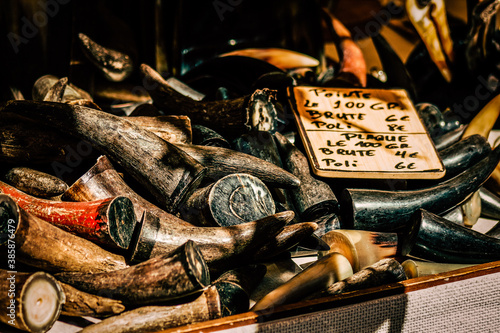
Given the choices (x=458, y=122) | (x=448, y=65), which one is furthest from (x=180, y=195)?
(x=448, y=65)

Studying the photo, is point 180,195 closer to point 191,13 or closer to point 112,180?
point 112,180

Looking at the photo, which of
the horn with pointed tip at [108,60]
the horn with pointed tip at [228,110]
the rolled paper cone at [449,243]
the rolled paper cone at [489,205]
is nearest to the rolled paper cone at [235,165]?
the horn with pointed tip at [228,110]

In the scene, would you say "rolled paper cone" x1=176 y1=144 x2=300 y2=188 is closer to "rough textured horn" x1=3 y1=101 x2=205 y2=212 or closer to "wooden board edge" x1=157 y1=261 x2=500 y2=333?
"rough textured horn" x1=3 y1=101 x2=205 y2=212

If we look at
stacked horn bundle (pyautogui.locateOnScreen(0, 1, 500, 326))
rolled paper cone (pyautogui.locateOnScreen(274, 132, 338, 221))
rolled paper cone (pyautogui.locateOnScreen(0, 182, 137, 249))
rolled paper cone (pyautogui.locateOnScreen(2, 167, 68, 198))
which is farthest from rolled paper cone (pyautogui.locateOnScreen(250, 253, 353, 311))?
rolled paper cone (pyautogui.locateOnScreen(2, 167, 68, 198))

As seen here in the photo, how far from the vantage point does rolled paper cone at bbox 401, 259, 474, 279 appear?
1088mm

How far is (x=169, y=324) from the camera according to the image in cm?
80

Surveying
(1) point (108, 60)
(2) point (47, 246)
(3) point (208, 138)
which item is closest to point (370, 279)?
(3) point (208, 138)

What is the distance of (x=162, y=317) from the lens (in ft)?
2.66

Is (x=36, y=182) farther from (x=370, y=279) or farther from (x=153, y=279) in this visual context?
(x=370, y=279)

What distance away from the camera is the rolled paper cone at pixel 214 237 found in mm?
925

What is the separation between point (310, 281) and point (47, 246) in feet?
2.00

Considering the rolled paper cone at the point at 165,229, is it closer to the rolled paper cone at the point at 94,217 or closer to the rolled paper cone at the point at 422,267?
the rolled paper cone at the point at 94,217

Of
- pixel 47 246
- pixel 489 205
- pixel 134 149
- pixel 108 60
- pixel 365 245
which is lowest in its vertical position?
pixel 489 205

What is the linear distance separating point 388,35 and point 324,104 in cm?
127
